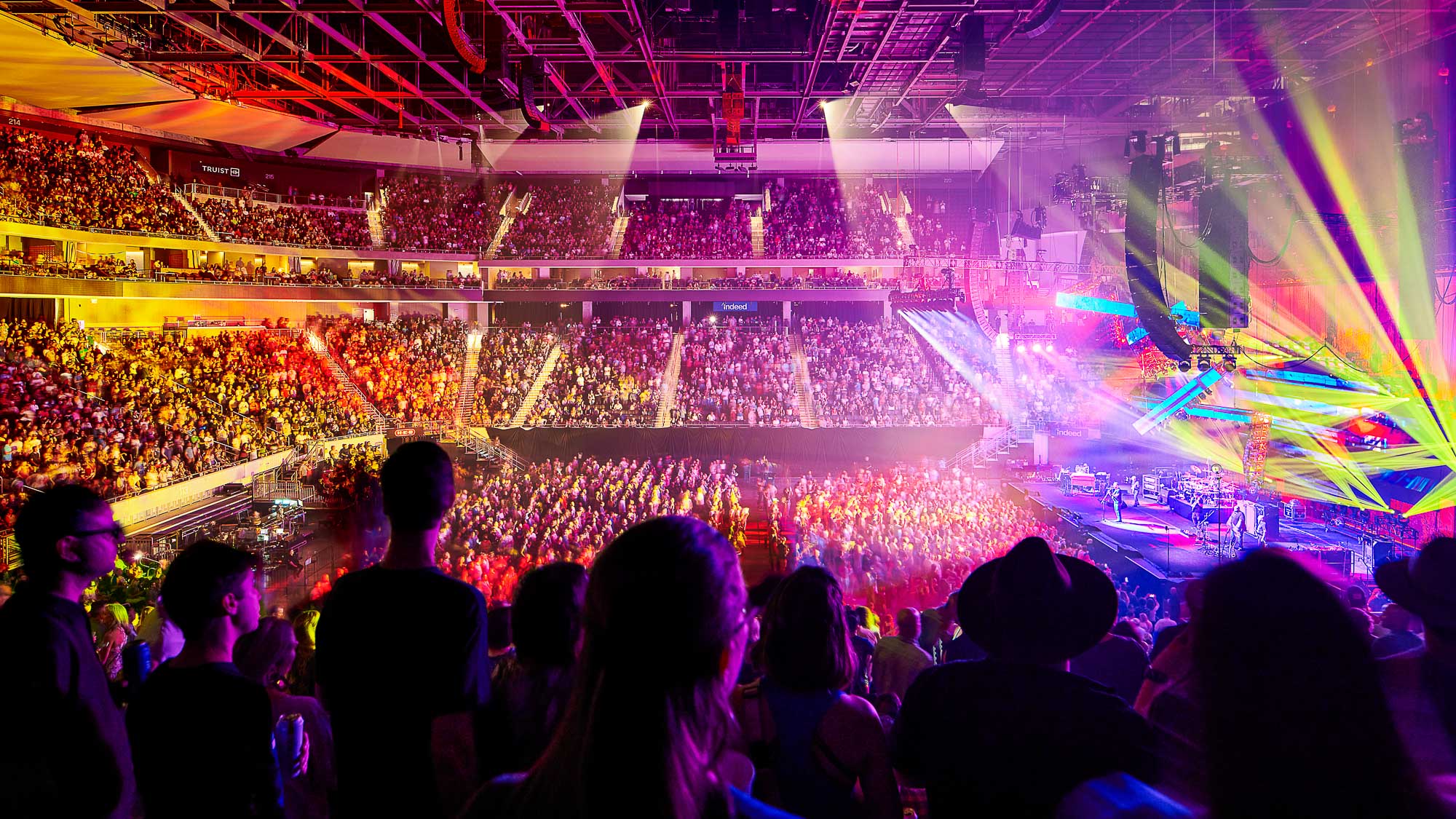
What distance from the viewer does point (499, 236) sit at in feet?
93.1

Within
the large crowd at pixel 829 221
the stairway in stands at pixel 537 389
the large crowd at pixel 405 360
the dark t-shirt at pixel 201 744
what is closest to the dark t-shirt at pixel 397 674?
the dark t-shirt at pixel 201 744

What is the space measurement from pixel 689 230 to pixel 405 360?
1102 cm

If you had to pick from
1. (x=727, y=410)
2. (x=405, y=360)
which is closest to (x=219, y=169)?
(x=405, y=360)

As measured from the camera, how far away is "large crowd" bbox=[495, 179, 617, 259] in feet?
91.4

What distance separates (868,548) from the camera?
35.9 ft

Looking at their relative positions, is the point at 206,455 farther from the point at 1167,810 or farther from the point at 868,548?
the point at 1167,810

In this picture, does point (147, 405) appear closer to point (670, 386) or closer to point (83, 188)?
point (83, 188)

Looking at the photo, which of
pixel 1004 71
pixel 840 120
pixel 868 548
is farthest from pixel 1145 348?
pixel 868 548

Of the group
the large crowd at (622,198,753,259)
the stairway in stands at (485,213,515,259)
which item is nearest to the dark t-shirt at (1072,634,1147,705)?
the large crowd at (622,198,753,259)

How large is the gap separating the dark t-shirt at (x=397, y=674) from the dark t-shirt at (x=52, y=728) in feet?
2.45

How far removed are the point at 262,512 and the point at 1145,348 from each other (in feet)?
63.1

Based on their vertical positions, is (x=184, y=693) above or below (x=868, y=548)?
above

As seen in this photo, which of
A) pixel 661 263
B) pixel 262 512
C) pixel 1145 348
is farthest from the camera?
pixel 661 263

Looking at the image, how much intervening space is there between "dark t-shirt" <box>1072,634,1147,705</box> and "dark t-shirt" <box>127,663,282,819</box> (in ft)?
9.44
